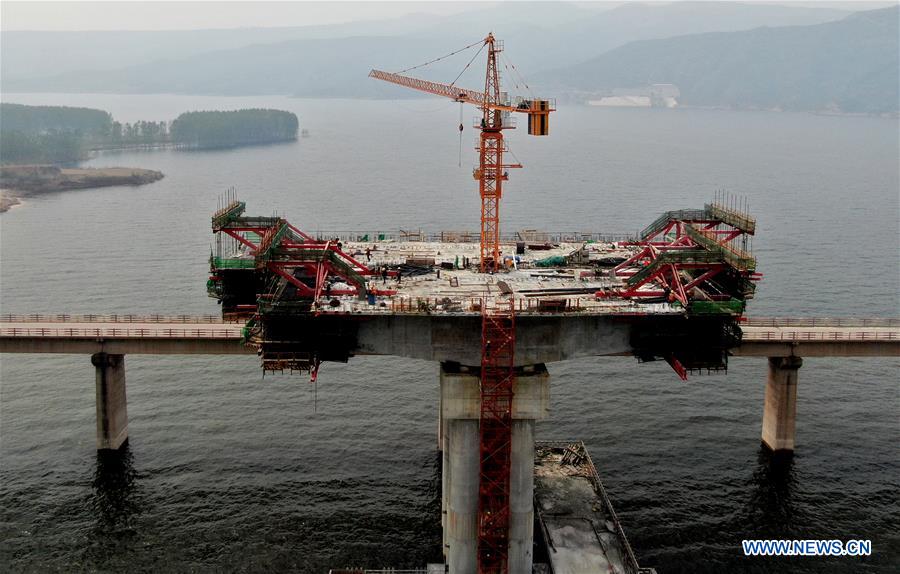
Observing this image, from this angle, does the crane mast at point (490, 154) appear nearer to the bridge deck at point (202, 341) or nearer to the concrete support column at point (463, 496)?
the concrete support column at point (463, 496)

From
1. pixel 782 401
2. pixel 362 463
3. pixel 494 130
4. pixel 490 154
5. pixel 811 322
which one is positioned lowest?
pixel 362 463

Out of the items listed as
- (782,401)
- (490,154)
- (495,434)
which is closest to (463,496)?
(495,434)

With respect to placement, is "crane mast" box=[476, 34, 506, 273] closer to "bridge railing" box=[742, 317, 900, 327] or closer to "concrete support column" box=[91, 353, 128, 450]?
"bridge railing" box=[742, 317, 900, 327]

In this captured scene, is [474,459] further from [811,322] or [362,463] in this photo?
[811,322]

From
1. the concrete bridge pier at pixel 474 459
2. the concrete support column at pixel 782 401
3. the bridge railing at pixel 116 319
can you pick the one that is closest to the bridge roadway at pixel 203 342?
the concrete support column at pixel 782 401

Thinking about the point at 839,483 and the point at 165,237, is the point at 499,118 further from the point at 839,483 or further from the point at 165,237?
the point at 165,237

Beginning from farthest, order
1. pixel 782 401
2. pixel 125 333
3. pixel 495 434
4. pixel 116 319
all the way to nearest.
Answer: pixel 116 319, pixel 782 401, pixel 125 333, pixel 495 434
